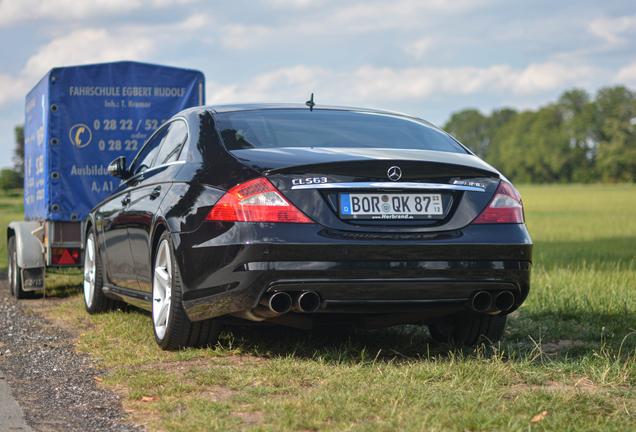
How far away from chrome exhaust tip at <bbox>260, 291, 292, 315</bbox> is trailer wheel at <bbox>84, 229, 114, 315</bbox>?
3.21m

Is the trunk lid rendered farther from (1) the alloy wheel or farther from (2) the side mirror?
(2) the side mirror

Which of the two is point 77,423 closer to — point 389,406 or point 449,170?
point 389,406

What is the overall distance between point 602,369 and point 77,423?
2.89 meters

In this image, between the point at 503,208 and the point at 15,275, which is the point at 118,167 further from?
the point at 503,208

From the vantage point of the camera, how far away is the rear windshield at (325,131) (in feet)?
15.3

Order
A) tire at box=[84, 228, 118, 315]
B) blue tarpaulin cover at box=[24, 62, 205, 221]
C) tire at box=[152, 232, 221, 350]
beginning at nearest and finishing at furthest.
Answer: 1. tire at box=[152, 232, 221, 350]
2. tire at box=[84, 228, 118, 315]
3. blue tarpaulin cover at box=[24, 62, 205, 221]

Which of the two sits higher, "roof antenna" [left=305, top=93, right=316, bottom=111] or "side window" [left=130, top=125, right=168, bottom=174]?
"roof antenna" [left=305, top=93, right=316, bottom=111]

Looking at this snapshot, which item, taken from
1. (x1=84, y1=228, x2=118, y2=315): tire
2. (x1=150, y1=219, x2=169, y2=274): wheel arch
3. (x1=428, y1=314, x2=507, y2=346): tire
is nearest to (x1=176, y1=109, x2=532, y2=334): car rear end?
(x1=150, y1=219, x2=169, y2=274): wheel arch

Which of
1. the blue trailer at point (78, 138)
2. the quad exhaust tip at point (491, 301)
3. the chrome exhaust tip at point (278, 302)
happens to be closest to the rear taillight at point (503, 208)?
the quad exhaust tip at point (491, 301)

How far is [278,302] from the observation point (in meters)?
4.03

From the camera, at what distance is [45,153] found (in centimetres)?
883

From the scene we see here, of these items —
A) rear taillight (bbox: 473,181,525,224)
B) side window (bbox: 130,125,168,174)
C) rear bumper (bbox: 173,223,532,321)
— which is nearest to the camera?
rear bumper (bbox: 173,223,532,321)

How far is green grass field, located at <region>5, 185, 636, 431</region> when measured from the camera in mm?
3230

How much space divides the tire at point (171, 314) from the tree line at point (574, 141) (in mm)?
110274
